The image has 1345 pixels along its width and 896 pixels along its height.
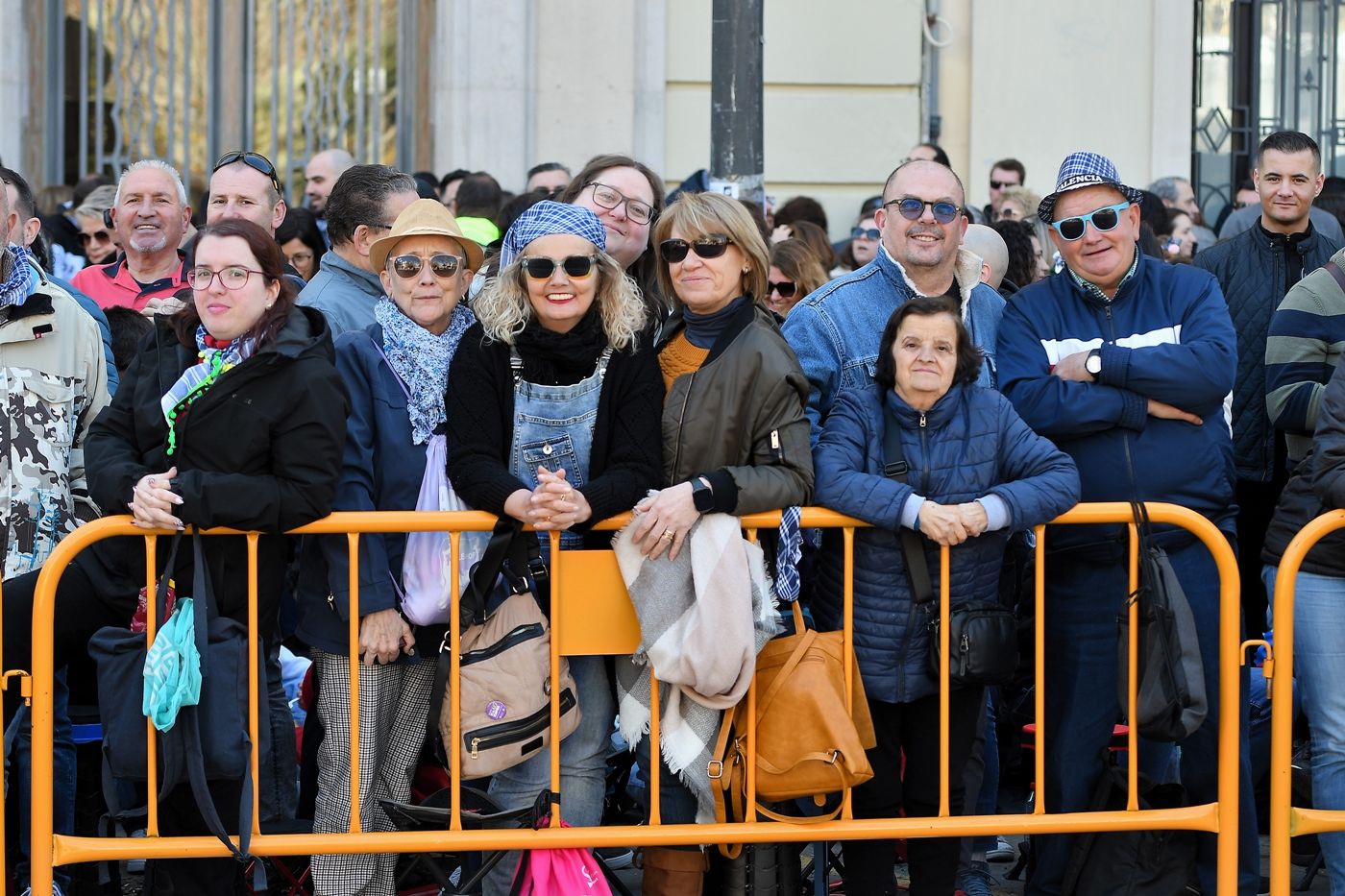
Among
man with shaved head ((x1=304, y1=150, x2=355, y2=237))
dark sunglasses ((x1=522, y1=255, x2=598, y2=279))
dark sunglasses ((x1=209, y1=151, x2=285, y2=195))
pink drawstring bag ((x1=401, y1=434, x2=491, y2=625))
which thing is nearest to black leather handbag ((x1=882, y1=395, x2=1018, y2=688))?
dark sunglasses ((x1=522, y1=255, x2=598, y2=279))

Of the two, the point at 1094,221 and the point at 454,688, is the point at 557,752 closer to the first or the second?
the point at 454,688

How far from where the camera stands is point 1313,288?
573cm

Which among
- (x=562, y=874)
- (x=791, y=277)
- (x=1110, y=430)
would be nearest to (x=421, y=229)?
(x=562, y=874)

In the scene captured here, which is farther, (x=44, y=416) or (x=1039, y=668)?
(x=44, y=416)

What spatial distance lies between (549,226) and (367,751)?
152 cm

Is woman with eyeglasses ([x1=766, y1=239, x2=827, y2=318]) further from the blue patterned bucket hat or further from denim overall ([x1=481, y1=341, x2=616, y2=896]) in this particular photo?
denim overall ([x1=481, y1=341, x2=616, y2=896])

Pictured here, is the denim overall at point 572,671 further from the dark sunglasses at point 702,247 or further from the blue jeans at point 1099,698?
the blue jeans at point 1099,698

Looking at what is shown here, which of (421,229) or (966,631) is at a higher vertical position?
(421,229)

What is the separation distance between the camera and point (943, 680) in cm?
484

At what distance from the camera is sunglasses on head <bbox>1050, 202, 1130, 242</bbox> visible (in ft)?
17.1

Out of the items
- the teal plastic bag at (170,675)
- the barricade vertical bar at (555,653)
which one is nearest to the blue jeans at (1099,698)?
the barricade vertical bar at (555,653)

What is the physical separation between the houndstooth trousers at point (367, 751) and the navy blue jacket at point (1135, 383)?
1.91 metres

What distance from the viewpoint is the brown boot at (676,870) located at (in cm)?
496

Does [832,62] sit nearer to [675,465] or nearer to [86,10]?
[86,10]
